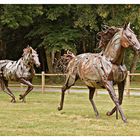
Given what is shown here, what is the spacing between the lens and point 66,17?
103 feet

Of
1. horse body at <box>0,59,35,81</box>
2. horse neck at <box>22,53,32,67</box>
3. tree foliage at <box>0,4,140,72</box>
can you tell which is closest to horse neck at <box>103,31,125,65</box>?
horse neck at <box>22,53,32,67</box>

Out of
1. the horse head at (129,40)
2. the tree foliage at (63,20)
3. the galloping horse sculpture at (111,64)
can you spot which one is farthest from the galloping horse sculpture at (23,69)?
the tree foliage at (63,20)

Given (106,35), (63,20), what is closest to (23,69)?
(106,35)

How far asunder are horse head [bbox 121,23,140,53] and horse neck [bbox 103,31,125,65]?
25cm

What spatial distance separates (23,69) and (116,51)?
7.28 metres

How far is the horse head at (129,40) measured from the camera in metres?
10.2

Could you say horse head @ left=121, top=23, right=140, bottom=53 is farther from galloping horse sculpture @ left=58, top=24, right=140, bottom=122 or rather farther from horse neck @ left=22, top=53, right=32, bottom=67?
horse neck @ left=22, top=53, right=32, bottom=67

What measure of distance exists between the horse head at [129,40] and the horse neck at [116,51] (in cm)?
25

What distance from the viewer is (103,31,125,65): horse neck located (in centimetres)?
1079

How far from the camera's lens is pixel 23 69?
1753cm

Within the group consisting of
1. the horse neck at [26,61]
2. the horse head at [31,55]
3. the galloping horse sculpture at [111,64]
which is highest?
the galloping horse sculpture at [111,64]

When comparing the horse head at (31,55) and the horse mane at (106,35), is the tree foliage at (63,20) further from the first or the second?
the horse mane at (106,35)

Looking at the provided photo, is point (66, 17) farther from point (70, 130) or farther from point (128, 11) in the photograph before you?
point (70, 130)

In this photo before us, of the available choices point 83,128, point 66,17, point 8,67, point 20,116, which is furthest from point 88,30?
point 83,128
